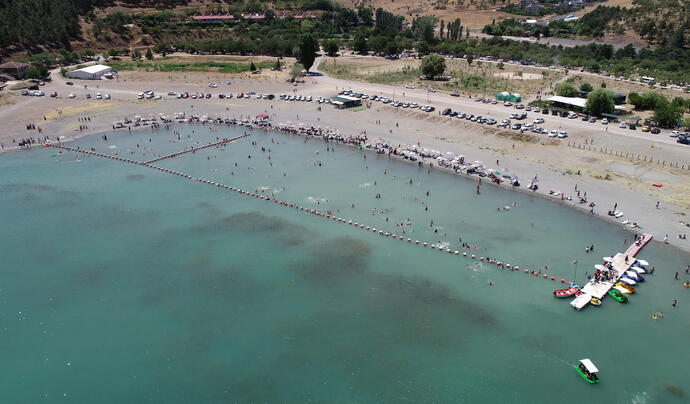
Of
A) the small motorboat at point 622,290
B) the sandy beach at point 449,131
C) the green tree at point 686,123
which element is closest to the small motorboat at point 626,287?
the small motorboat at point 622,290

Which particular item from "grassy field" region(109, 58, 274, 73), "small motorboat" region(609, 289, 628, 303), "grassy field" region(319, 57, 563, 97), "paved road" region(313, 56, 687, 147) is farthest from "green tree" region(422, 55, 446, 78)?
"small motorboat" region(609, 289, 628, 303)

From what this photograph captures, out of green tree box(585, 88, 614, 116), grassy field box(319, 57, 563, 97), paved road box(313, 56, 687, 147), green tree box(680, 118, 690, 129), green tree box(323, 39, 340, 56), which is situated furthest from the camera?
green tree box(323, 39, 340, 56)

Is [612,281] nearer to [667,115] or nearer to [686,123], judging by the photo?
[686,123]

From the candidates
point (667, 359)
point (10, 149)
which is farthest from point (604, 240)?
point (10, 149)

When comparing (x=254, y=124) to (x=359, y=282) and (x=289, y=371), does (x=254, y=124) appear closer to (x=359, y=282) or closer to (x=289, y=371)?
(x=359, y=282)

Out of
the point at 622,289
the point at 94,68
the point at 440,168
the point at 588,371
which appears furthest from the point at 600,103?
the point at 94,68

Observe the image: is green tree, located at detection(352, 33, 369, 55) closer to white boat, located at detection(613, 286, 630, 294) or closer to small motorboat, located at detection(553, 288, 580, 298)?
small motorboat, located at detection(553, 288, 580, 298)
